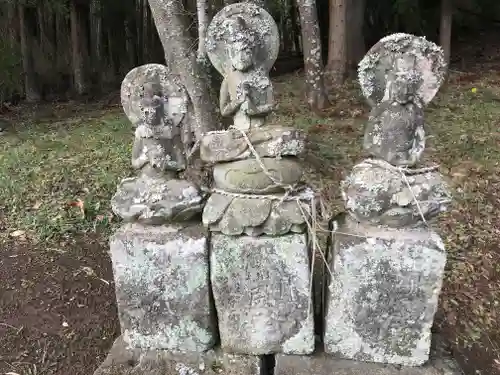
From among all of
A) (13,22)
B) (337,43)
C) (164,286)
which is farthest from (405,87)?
(13,22)

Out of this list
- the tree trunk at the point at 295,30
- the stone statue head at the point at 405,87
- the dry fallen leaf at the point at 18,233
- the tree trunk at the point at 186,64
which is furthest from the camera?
the tree trunk at the point at 295,30

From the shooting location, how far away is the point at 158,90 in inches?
81.0

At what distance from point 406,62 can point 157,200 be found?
1.04 m

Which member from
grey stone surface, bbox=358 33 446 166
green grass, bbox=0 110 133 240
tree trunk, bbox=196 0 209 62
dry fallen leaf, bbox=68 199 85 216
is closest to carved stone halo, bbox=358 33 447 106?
grey stone surface, bbox=358 33 446 166

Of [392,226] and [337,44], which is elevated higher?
[337,44]

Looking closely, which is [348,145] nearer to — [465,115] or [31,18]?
[465,115]

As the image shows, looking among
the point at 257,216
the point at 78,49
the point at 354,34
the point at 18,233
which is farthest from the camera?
the point at 78,49

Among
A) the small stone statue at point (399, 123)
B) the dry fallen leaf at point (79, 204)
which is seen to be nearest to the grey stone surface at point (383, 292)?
the small stone statue at point (399, 123)

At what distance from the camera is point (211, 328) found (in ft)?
7.36

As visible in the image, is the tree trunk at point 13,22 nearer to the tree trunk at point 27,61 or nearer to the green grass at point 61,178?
the tree trunk at point 27,61

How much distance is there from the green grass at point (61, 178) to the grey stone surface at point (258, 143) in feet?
6.94

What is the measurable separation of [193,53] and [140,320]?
249cm

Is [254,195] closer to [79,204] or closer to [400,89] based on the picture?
[400,89]

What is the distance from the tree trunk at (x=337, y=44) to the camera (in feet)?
21.4
